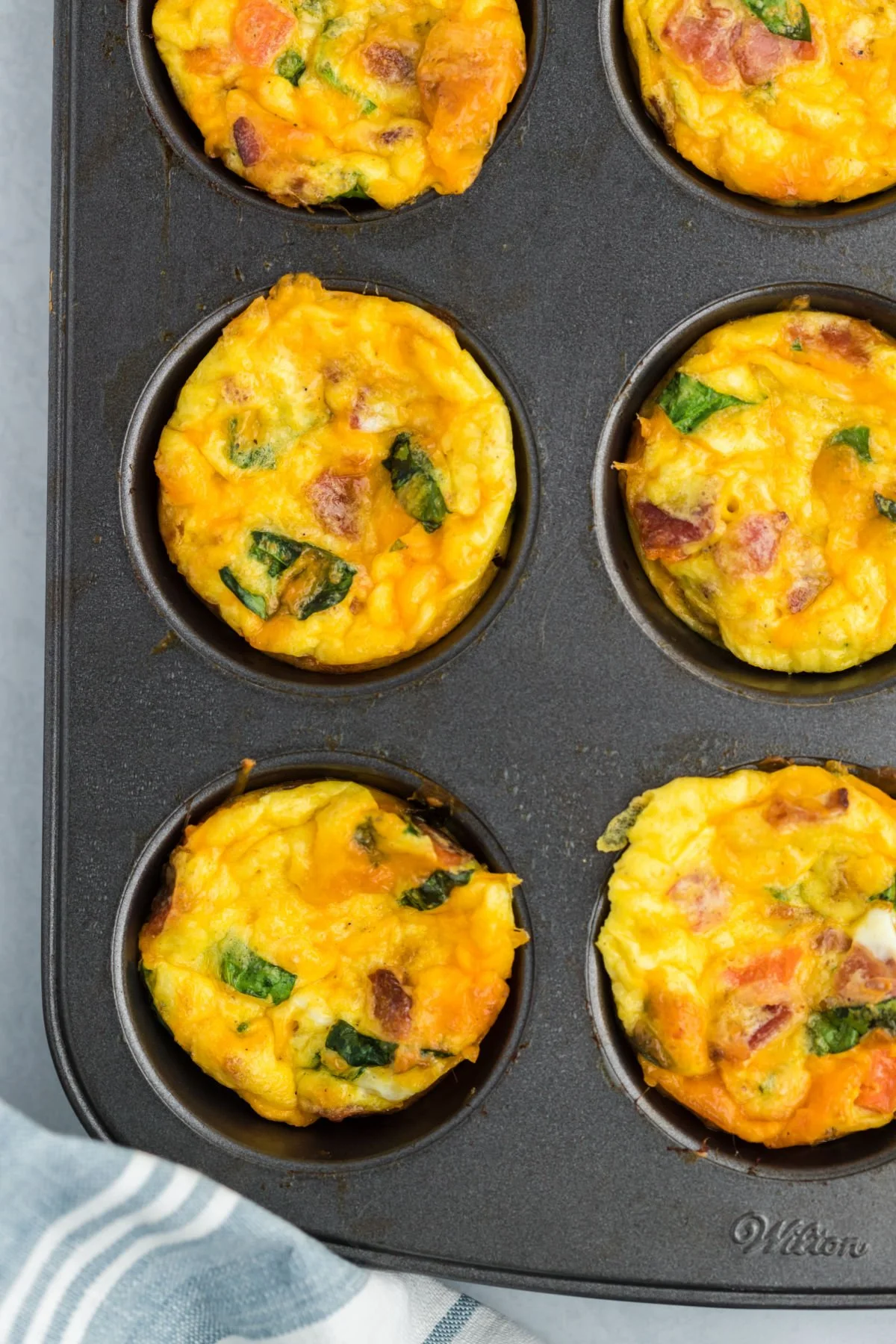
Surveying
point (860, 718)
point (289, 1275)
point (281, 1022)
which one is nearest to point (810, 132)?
point (860, 718)

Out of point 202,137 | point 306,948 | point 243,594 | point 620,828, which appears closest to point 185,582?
point 243,594

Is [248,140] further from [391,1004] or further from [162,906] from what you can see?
[391,1004]

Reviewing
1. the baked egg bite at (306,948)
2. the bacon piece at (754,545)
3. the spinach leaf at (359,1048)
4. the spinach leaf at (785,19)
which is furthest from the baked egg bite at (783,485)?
the spinach leaf at (359,1048)

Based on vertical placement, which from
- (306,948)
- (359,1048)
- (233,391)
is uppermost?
(233,391)

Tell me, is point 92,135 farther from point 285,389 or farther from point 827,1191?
point 827,1191

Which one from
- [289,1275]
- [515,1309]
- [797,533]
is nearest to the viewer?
[289,1275]

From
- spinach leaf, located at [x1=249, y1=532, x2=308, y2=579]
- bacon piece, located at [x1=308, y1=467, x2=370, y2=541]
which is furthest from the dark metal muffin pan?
bacon piece, located at [x1=308, y1=467, x2=370, y2=541]

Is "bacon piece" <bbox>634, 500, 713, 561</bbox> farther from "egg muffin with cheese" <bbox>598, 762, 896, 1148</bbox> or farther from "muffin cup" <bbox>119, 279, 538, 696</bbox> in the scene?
"egg muffin with cheese" <bbox>598, 762, 896, 1148</bbox>

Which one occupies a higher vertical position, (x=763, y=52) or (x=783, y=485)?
(x=763, y=52)
